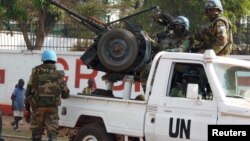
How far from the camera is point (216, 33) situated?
27.0 ft

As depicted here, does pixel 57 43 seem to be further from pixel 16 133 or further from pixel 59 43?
pixel 16 133

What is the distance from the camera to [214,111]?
7.23 meters

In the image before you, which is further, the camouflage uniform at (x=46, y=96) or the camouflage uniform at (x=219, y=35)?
the camouflage uniform at (x=46, y=96)

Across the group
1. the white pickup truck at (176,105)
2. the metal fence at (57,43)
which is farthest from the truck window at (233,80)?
the metal fence at (57,43)

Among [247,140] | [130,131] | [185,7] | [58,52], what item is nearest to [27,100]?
[130,131]

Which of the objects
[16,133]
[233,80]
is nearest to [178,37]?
[233,80]

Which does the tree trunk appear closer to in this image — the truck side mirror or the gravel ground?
the gravel ground

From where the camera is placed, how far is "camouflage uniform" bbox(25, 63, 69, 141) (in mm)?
8789

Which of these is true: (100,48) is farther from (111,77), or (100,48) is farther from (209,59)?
(209,59)

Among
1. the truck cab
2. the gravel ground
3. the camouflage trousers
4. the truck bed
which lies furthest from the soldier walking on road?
the gravel ground

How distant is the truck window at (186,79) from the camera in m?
7.52

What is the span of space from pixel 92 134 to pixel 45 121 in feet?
3.12

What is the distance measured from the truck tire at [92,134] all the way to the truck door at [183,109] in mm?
981

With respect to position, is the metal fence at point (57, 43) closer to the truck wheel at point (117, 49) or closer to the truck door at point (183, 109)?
the truck wheel at point (117, 49)
